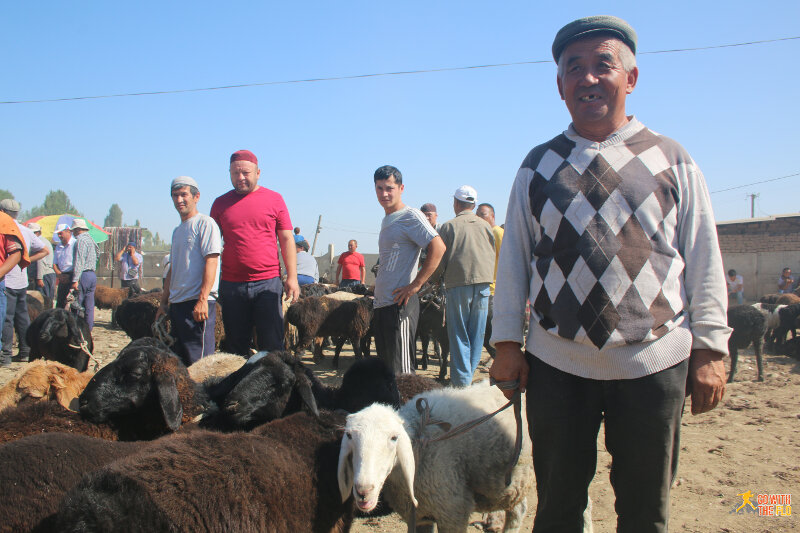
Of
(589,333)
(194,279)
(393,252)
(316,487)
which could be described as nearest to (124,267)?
(194,279)

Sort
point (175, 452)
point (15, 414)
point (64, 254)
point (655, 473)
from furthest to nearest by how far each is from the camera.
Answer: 1. point (64, 254)
2. point (15, 414)
3. point (175, 452)
4. point (655, 473)

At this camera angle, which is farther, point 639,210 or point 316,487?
point 316,487

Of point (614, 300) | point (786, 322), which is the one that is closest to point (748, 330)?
point (786, 322)

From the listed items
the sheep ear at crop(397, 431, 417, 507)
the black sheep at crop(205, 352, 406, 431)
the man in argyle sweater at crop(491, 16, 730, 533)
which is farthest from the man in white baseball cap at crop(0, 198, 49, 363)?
the man in argyle sweater at crop(491, 16, 730, 533)

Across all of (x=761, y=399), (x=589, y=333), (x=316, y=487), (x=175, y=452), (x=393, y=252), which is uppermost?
(x=393, y=252)

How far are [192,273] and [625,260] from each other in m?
3.77

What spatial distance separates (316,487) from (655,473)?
1389 mm

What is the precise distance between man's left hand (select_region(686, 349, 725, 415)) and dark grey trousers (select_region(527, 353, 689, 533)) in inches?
1.7

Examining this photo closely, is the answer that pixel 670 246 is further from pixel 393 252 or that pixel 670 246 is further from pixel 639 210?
pixel 393 252

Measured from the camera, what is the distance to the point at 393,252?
452 centimetres

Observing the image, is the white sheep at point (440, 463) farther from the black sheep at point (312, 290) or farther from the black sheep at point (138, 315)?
the black sheep at point (312, 290)

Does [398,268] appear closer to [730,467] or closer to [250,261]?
[250,261]

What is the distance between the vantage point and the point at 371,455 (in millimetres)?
2287

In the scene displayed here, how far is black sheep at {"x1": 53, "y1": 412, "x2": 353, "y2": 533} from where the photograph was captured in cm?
185
